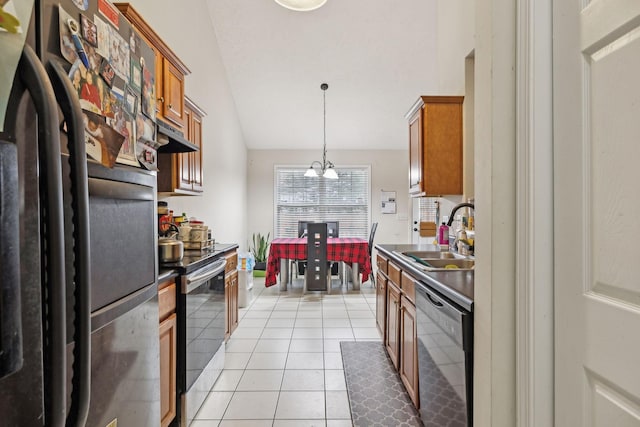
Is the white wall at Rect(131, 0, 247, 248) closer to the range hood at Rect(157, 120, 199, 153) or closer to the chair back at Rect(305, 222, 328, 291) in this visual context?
the range hood at Rect(157, 120, 199, 153)

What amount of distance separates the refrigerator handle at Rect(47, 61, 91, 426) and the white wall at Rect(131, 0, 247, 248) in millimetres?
2235

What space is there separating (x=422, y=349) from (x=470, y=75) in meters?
2.10

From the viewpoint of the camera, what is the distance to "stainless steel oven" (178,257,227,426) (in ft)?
5.88

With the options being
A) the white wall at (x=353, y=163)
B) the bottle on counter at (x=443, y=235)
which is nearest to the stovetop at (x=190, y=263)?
the bottle on counter at (x=443, y=235)

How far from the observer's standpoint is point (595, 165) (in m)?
0.75

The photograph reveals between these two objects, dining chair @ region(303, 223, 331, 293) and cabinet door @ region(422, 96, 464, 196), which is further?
dining chair @ region(303, 223, 331, 293)

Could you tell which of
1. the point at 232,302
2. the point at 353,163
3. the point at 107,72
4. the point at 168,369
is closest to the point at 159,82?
the point at 107,72

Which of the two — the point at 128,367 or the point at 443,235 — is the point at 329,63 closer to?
the point at 443,235

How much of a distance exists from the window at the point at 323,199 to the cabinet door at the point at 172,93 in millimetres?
3963

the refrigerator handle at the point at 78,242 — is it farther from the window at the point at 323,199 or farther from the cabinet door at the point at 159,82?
the window at the point at 323,199

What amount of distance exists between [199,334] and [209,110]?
2.86 metres

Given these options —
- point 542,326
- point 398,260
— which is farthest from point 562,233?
point 398,260

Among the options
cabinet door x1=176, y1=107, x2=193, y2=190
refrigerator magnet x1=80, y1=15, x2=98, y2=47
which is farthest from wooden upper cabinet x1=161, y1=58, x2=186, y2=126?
refrigerator magnet x1=80, y1=15, x2=98, y2=47

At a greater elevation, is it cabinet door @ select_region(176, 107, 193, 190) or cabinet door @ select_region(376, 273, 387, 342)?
cabinet door @ select_region(176, 107, 193, 190)
